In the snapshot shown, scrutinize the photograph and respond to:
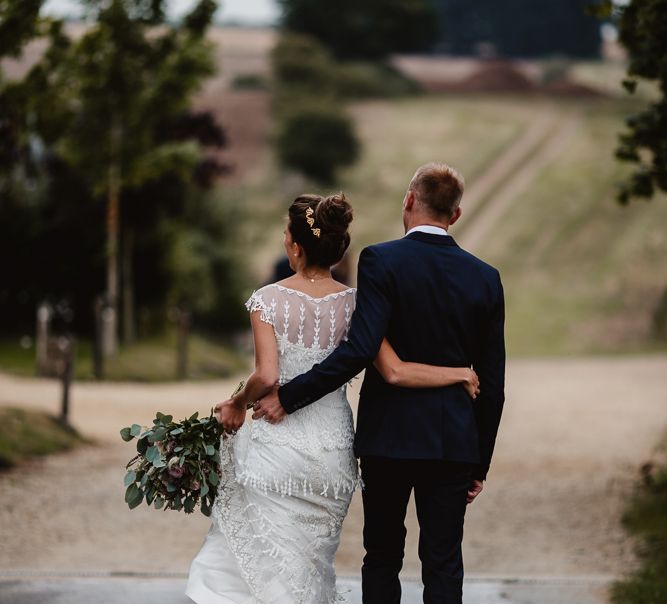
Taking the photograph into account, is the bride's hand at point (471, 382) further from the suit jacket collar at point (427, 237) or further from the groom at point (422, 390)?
the suit jacket collar at point (427, 237)

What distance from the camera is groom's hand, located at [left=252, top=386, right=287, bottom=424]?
412 cm

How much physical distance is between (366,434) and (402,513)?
34 cm

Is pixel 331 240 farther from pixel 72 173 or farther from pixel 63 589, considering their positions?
pixel 72 173

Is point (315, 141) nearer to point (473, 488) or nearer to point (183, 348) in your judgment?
point (183, 348)

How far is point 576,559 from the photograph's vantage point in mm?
7305

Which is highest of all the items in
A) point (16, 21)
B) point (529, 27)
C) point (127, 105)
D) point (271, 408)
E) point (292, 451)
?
point (16, 21)

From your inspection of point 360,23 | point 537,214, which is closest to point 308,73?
point 360,23

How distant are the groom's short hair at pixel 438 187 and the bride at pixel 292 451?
29 cm

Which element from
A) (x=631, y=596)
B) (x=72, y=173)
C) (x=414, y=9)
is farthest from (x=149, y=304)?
(x=414, y=9)

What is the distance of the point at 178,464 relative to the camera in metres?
4.25

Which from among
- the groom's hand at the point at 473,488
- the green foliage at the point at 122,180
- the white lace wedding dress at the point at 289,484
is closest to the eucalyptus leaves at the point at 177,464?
the white lace wedding dress at the point at 289,484

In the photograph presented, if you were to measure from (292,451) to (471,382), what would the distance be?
699 mm

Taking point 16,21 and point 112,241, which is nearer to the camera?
point 16,21

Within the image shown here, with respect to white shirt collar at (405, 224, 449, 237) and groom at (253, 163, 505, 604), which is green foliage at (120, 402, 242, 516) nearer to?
groom at (253, 163, 505, 604)
